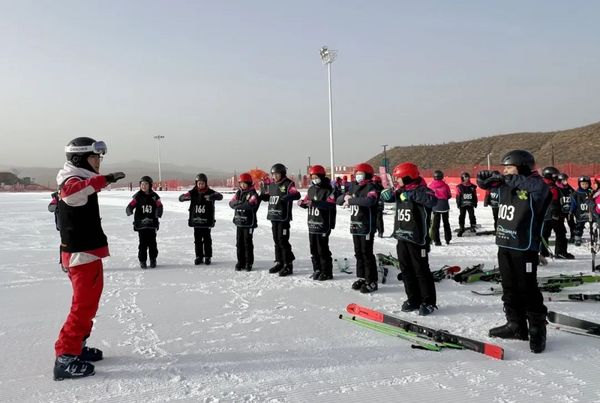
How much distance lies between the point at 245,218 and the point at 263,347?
4.13m

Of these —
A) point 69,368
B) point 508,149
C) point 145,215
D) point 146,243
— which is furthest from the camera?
point 508,149

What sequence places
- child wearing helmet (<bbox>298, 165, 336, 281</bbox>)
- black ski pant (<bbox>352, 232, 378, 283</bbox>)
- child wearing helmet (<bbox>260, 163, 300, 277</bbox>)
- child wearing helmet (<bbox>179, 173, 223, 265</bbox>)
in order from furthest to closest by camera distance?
child wearing helmet (<bbox>179, 173, 223, 265</bbox>)
child wearing helmet (<bbox>260, 163, 300, 277</bbox>)
child wearing helmet (<bbox>298, 165, 336, 281</bbox>)
black ski pant (<bbox>352, 232, 378, 283</bbox>)

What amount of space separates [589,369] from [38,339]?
540 centimetres

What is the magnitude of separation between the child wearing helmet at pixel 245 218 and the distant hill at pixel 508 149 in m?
59.6

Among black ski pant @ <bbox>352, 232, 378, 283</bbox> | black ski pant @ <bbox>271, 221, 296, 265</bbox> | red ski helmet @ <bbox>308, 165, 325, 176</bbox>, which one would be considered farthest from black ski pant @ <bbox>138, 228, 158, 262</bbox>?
black ski pant @ <bbox>352, 232, 378, 283</bbox>

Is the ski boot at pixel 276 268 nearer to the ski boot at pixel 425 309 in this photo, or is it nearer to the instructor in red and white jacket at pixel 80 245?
the ski boot at pixel 425 309

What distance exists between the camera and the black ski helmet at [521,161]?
434 centimetres

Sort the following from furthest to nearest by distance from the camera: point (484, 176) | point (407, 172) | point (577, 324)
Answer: point (407, 172)
point (484, 176)
point (577, 324)

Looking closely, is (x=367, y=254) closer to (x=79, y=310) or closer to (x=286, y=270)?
(x=286, y=270)

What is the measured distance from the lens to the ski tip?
389 centimetres

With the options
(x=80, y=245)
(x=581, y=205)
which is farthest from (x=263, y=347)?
(x=581, y=205)

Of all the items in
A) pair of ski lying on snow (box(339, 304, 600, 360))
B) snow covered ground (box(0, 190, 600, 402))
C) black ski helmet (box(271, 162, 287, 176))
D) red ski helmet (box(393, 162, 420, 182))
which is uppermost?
black ski helmet (box(271, 162, 287, 176))

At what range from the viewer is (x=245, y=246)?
848cm

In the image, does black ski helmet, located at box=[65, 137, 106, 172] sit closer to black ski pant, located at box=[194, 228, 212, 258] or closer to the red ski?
the red ski
